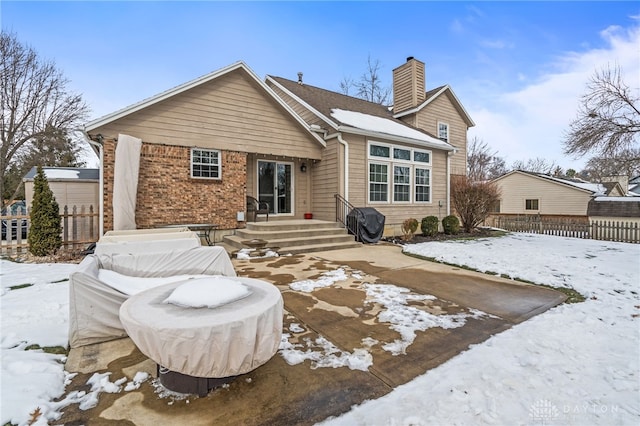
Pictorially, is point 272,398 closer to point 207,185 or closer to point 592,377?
point 592,377

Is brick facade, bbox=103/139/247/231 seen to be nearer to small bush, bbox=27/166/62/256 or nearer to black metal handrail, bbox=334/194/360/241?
small bush, bbox=27/166/62/256

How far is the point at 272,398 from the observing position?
2047 mm

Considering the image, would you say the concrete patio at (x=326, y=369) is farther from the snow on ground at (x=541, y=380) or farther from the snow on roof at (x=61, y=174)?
the snow on roof at (x=61, y=174)

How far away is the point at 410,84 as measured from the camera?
49.9 ft

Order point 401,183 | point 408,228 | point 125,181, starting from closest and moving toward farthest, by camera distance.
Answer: point 125,181 < point 408,228 < point 401,183

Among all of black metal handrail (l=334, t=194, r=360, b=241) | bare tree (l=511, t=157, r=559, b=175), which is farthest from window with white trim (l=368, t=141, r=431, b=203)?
bare tree (l=511, t=157, r=559, b=175)

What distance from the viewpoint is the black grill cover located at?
9.21 m

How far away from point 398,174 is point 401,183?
0.37 m

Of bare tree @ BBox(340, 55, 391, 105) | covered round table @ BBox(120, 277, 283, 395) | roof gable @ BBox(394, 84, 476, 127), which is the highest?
bare tree @ BBox(340, 55, 391, 105)

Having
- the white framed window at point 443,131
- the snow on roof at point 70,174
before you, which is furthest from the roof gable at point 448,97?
the snow on roof at point 70,174

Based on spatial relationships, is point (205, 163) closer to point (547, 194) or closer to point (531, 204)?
point (547, 194)

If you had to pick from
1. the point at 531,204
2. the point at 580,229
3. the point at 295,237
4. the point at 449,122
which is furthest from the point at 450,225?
the point at 531,204

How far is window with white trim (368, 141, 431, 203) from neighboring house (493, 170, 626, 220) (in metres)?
13.2

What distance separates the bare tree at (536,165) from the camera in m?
39.2
